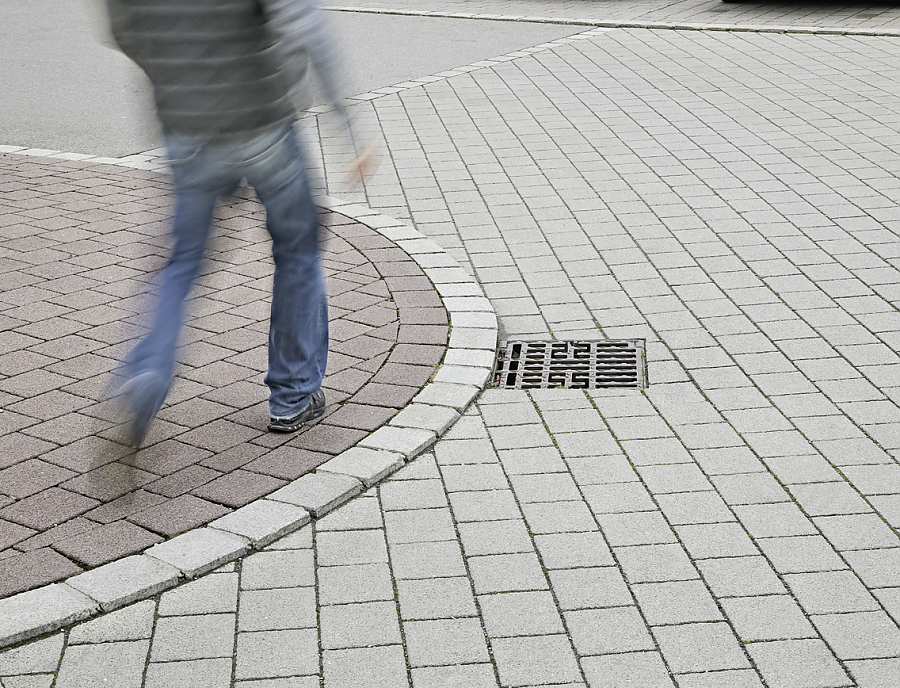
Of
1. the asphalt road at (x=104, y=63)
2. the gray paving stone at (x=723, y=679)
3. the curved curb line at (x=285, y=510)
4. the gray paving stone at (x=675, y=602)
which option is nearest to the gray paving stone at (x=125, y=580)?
the curved curb line at (x=285, y=510)

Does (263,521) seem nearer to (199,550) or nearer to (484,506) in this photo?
(199,550)

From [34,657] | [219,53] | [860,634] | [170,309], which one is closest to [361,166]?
[219,53]

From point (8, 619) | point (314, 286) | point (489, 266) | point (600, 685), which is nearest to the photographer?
point (600, 685)

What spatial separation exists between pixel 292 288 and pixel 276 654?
4.76 ft

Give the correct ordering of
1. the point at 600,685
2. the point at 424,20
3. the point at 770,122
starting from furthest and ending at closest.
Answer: the point at 424,20 → the point at 770,122 → the point at 600,685

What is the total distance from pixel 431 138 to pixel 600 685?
653 centimetres

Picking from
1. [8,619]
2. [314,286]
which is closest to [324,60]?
[314,286]

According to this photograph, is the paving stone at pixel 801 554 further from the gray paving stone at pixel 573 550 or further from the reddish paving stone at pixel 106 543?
the reddish paving stone at pixel 106 543

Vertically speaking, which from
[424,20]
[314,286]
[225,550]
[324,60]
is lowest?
[424,20]

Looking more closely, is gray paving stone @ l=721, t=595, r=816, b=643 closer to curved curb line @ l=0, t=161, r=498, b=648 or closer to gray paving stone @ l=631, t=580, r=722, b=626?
gray paving stone @ l=631, t=580, r=722, b=626

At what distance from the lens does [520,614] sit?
3.23 metres

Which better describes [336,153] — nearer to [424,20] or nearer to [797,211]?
[797,211]

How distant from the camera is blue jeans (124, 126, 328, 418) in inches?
→ 143

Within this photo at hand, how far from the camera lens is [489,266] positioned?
6.17m
